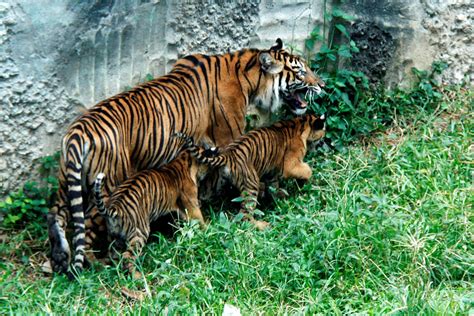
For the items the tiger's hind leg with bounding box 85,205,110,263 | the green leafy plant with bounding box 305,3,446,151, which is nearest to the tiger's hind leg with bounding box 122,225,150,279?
the tiger's hind leg with bounding box 85,205,110,263

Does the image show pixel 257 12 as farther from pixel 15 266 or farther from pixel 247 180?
pixel 15 266

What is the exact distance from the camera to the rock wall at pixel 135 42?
20.5 ft

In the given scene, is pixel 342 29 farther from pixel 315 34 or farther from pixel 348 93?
pixel 348 93

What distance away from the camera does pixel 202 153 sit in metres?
6.45

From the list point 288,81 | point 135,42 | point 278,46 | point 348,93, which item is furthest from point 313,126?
point 135,42

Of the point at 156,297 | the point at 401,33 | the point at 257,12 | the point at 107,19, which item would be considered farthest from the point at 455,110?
the point at 156,297

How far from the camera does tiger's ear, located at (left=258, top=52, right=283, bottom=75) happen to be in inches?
279

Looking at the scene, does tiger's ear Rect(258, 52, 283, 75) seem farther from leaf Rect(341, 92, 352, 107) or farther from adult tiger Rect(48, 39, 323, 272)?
leaf Rect(341, 92, 352, 107)

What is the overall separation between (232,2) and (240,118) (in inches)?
39.7

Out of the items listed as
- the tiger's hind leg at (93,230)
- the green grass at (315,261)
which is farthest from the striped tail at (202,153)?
the tiger's hind leg at (93,230)

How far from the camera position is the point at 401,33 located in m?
7.90

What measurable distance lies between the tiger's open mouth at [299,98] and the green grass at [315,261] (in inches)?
33.6

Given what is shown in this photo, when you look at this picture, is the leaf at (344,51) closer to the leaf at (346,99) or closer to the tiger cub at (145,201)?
the leaf at (346,99)

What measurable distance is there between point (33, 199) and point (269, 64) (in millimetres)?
2141
